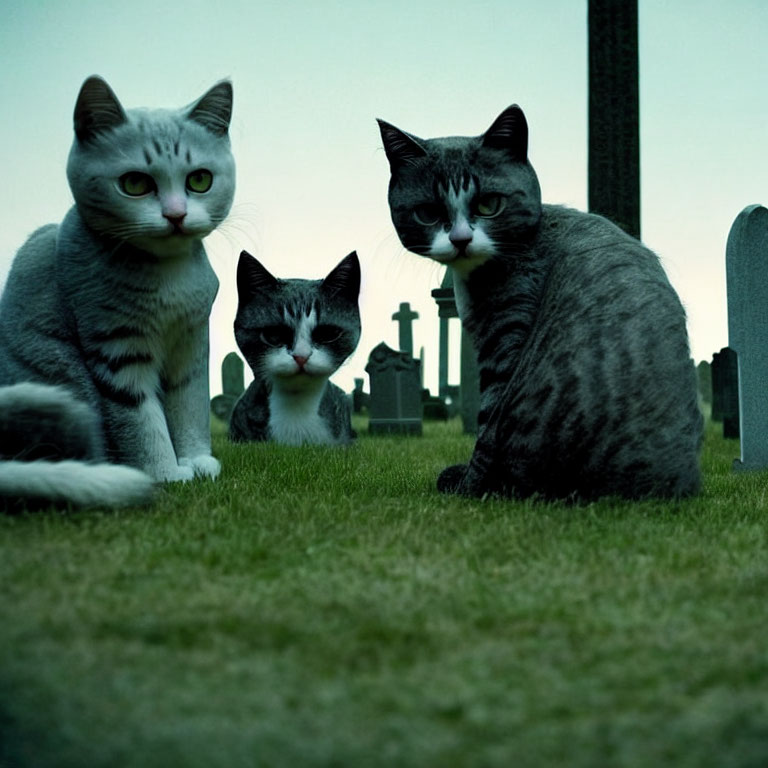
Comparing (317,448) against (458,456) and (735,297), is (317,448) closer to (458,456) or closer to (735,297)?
(458,456)

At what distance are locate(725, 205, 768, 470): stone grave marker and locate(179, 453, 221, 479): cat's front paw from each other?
3004 mm

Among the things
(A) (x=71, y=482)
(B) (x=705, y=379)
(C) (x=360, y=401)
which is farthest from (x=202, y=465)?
(B) (x=705, y=379)

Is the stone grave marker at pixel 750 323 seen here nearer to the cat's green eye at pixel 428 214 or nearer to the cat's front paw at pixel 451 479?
the cat's front paw at pixel 451 479

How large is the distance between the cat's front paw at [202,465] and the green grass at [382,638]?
35.6 inches

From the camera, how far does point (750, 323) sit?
5.60 m

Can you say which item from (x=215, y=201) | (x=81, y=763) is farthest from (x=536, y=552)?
(x=215, y=201)

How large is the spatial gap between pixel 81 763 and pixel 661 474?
2460 millimetres

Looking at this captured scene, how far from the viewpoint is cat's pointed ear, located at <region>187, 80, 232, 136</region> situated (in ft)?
12.8

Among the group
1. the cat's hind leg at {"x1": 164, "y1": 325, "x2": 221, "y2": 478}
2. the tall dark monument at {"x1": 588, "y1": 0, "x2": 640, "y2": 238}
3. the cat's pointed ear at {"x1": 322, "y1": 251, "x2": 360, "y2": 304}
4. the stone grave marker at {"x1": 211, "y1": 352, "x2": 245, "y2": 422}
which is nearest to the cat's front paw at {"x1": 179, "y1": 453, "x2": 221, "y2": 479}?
the cat's hind leg at {"x1": 164, "y1": 325, "x2": 221, "y2": 478}

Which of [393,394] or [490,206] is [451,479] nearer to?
[490,206]

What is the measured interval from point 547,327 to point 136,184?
5.34 feet

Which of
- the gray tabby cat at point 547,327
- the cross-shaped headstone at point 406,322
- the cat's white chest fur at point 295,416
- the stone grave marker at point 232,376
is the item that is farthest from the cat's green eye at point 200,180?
the cross-shaped headstone at point 406,322

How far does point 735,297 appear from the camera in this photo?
552 centimetres

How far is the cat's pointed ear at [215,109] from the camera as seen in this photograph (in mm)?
3887
